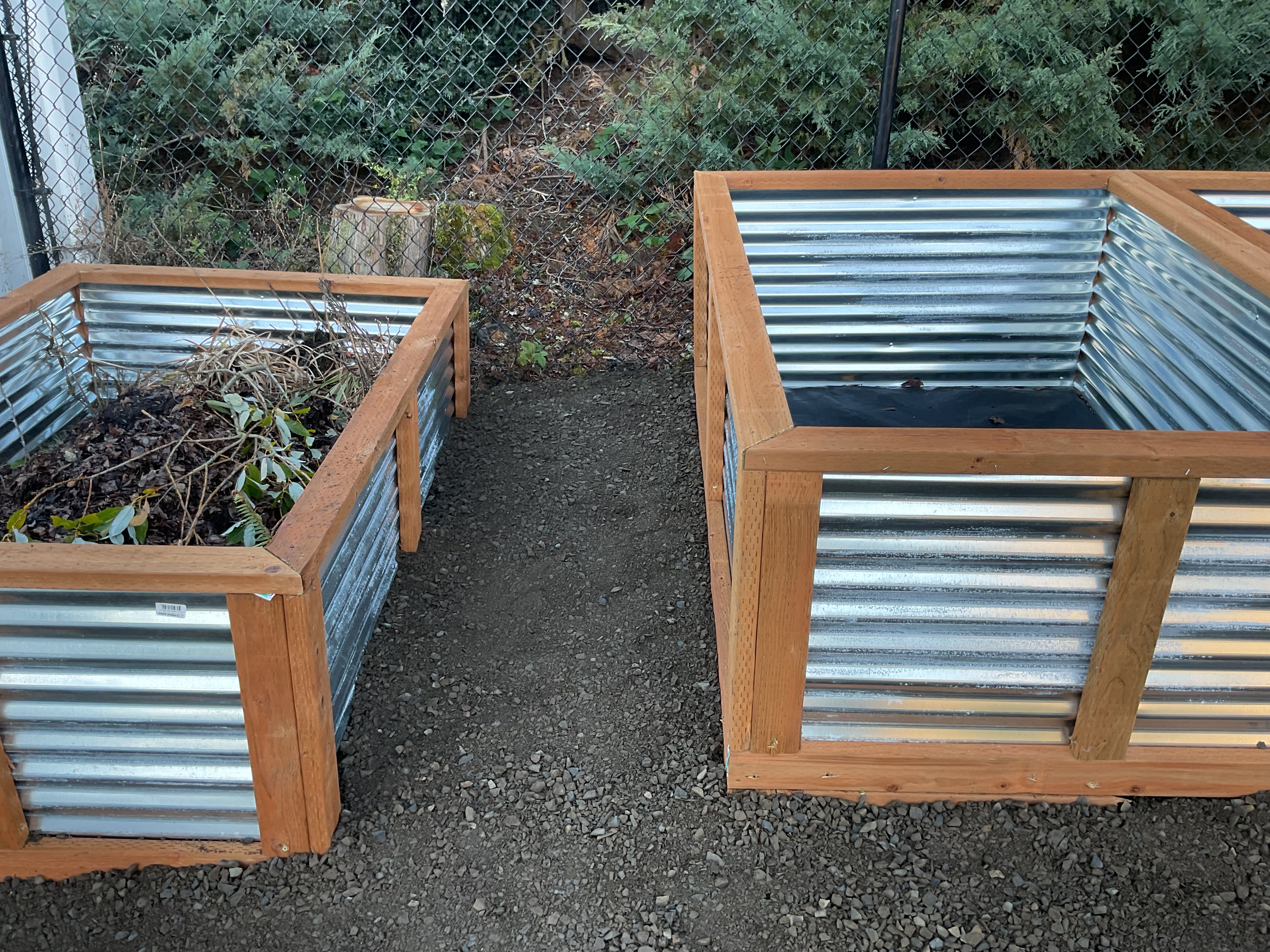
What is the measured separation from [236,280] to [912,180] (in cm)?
219

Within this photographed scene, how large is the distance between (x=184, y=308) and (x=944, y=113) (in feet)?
11.6

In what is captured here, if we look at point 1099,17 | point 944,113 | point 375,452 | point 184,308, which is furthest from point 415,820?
point 1099,17

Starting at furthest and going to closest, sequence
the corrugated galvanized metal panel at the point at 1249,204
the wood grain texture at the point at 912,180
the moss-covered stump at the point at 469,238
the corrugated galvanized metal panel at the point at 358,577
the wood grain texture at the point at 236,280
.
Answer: the moss-covered stump at the point at 469,238
the corrugated galvanized metal panel at the point at 1249,204
the wood grain texture at the point at 912,180
the wood grain texture at the point at 236,280
the corrugated galvanized metal panel at the point at 358,577

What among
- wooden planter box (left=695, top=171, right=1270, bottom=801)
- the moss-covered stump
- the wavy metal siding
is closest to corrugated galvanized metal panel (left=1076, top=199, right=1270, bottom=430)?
wooden planter box (left=695, top=171, right=1270, bottom=801)

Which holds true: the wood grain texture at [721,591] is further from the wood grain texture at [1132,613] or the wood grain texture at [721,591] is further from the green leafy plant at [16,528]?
the green leafy plant at [16,528]

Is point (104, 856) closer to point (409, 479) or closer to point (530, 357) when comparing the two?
point (409, 479)

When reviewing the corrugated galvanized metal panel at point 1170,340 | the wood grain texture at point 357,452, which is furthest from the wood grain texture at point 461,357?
the corrugated galvanized metal panel at point 1170,340

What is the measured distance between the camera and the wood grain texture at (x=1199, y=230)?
2.55m

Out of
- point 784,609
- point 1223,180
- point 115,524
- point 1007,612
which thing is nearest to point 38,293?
point 115,524

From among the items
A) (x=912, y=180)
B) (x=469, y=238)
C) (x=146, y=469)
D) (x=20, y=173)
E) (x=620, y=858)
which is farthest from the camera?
(x=469, y=238)

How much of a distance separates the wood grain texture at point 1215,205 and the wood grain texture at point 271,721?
2525mm

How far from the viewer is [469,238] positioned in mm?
4867

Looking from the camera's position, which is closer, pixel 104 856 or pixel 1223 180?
pixel 104 856

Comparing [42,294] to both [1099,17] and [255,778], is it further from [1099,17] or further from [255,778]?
[1099,17]
